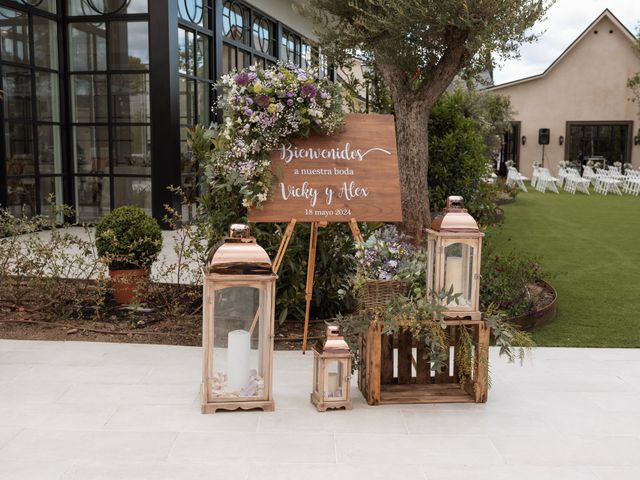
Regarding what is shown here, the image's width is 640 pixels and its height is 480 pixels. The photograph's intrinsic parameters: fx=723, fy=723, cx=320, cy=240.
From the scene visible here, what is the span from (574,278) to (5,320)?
5521mm

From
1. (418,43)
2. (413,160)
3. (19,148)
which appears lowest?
(413,160)

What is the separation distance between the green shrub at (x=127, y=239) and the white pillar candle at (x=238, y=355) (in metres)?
2.31

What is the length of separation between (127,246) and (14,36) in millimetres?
5471

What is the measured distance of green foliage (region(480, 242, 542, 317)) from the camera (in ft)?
17.8

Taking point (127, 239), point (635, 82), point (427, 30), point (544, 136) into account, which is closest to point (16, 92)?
point (127, 239)

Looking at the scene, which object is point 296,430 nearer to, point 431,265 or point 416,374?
point 416,374

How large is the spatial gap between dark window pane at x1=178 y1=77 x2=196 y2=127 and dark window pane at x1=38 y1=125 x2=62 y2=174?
1.81 metres

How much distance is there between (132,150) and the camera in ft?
34.6

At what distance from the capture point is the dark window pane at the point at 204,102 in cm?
1162

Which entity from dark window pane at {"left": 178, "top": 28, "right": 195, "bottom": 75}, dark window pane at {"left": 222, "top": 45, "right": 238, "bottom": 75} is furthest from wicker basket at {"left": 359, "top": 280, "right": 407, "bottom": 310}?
dark window pane at {"left": 222, "top": 45, "right": 238, "bottom": 75}

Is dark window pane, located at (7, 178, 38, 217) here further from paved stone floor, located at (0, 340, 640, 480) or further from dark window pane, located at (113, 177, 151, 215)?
paved stone floor, located at (0, 340, 640, 480)

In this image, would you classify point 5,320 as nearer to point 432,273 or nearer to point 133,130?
point 432,273

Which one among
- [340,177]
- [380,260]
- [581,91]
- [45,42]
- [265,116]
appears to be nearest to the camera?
[380,260]

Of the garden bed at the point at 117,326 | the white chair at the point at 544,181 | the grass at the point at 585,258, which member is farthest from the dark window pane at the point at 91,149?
the white chair at the point at 544,181
